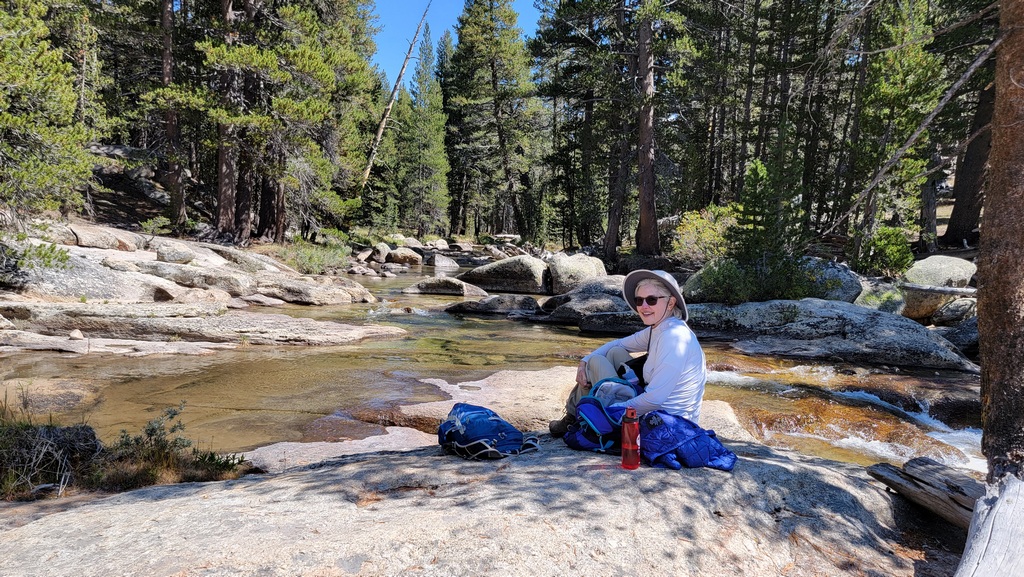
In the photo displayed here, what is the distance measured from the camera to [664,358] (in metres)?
3.86

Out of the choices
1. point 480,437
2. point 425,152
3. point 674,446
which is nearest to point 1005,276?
Answer: point 674,446

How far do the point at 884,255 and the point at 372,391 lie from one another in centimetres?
1660

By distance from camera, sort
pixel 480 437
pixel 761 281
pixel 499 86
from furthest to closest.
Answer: pixel 499 86, pixel 761 281, pixel 480 437

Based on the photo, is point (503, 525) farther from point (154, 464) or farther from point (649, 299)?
point (154, 464)

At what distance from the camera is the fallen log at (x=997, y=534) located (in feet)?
8.76

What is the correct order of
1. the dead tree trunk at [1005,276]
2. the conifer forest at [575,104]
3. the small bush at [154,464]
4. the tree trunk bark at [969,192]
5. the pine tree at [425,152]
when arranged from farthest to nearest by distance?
the pine tree at [425,152] < the tree trunk bark at [969,192] < the conifer forest at [575,104] < the small bush at [154,464] < the dead tree trunk at [1005,276]

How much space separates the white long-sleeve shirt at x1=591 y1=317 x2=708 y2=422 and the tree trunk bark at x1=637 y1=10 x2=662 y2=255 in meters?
16.3

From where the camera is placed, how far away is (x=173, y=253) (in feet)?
48.1

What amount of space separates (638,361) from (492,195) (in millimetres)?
49246

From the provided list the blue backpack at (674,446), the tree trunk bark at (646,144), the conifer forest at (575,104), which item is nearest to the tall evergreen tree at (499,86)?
the conifer forest at (575,104)

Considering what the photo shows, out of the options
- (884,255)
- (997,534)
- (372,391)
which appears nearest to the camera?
(997,534)

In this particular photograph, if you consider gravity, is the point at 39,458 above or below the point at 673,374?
below

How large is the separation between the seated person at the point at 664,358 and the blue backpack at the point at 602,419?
0.52 feet

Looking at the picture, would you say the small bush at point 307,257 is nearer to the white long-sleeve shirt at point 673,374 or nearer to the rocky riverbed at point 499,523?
the rocky riverbed at point 499,523
